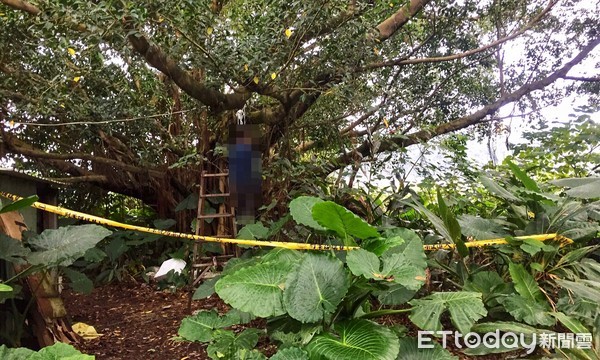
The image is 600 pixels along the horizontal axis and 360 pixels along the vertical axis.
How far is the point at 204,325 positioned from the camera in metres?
2.45

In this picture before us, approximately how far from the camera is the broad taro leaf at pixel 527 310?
89.0 inches

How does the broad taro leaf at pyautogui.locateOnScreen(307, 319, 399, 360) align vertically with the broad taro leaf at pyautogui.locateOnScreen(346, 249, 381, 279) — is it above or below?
below

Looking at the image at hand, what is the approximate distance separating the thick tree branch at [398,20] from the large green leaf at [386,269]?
110 inches

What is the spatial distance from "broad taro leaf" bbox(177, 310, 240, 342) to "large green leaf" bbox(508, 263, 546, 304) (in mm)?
1529

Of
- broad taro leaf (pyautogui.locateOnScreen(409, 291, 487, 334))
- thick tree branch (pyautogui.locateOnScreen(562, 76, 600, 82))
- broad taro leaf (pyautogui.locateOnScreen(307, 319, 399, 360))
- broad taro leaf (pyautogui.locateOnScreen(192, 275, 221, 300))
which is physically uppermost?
thick tree branch (pyautogui.locateOnScreen(562, 76, 600, 82))

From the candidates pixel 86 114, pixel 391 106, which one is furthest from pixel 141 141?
pixel 391 106

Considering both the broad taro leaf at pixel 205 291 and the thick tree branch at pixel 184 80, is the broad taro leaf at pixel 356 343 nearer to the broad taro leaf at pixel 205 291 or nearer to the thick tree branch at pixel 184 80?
the broad taro leaf at pixel 205 291

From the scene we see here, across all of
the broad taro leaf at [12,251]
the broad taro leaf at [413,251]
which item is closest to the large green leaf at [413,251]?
the broad taro leaf at [413,251]

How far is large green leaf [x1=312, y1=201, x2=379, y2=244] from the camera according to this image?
1.99m

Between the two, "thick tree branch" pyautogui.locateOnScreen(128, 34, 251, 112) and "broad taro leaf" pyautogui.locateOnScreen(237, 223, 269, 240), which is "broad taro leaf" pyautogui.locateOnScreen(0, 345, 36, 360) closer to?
"broad taro leaf" pyautogui.locateOnScreen(237, 223, 269, 240)

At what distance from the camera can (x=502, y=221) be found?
9.91 feet

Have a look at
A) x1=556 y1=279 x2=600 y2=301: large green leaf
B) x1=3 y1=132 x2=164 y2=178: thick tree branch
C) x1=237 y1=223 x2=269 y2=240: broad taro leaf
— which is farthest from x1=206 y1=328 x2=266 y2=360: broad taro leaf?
x1=3 y1=132 x2=164 y2=178: thick tree branch

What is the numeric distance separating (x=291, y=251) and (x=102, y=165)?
4141mm

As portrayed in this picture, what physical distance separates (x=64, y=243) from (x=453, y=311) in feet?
6.80
